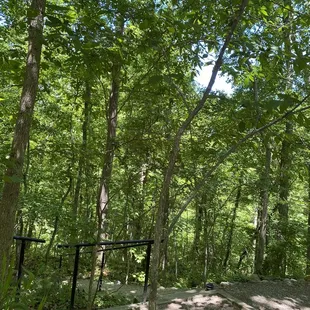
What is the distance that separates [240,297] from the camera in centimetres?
468

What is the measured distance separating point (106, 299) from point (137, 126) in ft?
7.87

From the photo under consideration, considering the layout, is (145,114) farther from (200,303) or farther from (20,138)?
(200,303)

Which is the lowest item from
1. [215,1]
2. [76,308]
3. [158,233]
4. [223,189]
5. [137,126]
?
[76,308]

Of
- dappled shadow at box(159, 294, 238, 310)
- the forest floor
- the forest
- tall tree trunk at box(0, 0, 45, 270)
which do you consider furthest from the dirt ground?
tall tree trunk at box(0, 0, 45, 270)

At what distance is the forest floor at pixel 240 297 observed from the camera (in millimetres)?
3996

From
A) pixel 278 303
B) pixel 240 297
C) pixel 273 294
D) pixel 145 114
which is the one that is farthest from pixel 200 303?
pixel 145 114

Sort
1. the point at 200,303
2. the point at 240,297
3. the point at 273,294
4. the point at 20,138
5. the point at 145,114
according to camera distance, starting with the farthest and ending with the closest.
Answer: the point at 273,294, the point at 240,297, the point at 145,114, the point at 200,303, the point at 20,138

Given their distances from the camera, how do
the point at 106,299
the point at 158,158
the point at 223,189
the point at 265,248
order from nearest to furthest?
the point at 106,299 < the point at 158,158 < the point at 223,189 < the point at 265,248

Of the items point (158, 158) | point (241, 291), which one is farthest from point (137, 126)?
point (241, 291)

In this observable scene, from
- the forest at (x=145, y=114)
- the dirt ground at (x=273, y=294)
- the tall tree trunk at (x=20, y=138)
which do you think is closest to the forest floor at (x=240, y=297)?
the dirt ground at (x=273, y=294)

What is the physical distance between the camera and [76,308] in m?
4.07

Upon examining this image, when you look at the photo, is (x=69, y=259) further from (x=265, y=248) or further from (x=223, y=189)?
(x=265, y=248)

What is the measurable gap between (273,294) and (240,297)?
0.86m

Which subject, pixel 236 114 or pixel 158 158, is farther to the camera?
pixel 158 158
